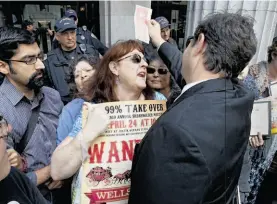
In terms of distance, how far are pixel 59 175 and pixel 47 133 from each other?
421 mm

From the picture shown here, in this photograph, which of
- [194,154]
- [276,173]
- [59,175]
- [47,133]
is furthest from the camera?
[276,173]

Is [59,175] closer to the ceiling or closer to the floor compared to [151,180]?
closer to the floor

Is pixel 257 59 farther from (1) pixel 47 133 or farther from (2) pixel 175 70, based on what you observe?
(1) pixel 47 133

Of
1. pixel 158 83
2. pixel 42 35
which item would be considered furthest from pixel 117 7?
pixel 158 83

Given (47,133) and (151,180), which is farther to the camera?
(47,133)

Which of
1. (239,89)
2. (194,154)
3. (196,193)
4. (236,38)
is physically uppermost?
(236,38)

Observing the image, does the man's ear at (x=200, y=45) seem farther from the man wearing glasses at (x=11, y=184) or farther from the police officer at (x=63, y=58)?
the police officer at (x=63, y=58)

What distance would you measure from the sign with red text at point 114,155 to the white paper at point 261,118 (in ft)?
3.70

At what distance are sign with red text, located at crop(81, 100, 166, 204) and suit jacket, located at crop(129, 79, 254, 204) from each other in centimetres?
22

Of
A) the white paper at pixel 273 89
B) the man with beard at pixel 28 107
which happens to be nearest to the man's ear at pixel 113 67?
the man with beard at pixel 28 107

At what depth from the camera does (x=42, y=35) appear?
5.89 m

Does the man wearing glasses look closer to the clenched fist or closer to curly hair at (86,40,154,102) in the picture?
the clenched fist

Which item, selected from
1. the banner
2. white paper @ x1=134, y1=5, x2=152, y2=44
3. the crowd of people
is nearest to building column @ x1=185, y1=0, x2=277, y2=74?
the banner

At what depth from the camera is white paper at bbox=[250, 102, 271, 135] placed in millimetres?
2119
